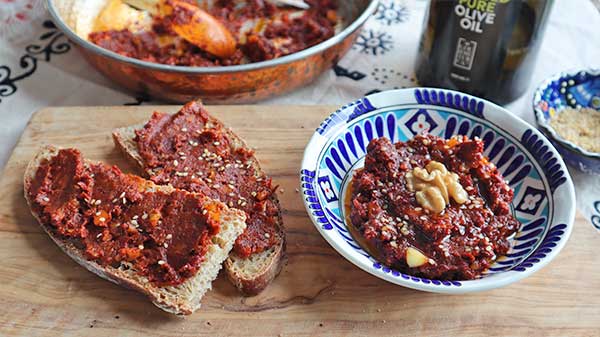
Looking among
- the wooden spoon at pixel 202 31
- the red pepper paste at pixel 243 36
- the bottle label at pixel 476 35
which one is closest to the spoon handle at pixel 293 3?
the red pepper paste at pixel 243 36

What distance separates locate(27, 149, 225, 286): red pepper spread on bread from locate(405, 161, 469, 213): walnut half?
838mm

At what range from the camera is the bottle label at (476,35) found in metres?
3.00

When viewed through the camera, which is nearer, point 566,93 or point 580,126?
point 580,126

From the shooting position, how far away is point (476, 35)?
123 inches

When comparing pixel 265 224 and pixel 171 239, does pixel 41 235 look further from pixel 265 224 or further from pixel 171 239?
pixel 265 224

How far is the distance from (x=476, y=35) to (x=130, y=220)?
2005 mm

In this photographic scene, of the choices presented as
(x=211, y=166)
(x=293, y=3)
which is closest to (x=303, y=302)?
(x=211, y=166)

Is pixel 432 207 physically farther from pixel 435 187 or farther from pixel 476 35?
pixel 476 35

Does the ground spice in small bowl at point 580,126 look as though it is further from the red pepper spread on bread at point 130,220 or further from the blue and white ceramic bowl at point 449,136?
the red pepper spread on bread at point 130,220

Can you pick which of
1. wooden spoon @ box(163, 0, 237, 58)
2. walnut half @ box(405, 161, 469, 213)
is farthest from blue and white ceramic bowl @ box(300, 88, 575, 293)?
wooden spoon @ box(163, 0, 237, 58)

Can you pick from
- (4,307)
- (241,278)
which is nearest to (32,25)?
(4,307)

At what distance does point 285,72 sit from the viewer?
324cm

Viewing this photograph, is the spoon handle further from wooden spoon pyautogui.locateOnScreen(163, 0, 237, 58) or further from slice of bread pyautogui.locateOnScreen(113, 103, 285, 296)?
slice of bread pyautogui.locateOnScreen(113, 103, 285, 296)

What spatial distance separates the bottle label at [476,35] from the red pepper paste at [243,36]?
3.01 feet
